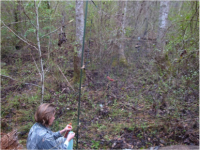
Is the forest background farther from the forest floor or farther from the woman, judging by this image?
the woman

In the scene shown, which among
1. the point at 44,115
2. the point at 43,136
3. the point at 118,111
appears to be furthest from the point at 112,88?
the point at 43,136

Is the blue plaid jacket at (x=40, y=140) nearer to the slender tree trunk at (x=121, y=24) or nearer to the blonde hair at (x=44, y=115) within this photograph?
the blonde hair at (x=44, y=115)

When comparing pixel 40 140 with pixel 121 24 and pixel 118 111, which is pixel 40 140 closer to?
pixel 118 111

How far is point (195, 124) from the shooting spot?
360 cm

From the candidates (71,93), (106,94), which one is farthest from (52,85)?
(106,94)

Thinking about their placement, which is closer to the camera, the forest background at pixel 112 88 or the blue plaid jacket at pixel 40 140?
the blue plaid jacket at pixel 40 140

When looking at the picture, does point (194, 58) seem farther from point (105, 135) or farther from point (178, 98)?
point (105, 135)

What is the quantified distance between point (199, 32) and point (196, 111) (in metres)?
2.05

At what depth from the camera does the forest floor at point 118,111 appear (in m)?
3.62

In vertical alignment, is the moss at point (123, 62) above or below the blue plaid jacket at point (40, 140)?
above

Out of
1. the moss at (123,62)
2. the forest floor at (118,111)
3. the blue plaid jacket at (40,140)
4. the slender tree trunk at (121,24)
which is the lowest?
the forest floor at (118,111)

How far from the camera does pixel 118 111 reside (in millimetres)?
4645

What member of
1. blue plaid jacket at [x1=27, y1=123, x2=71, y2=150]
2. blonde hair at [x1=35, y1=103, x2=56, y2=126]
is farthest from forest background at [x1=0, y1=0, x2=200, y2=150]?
blue plaid jacket at [x1=27, y1=123, x2=71, y2=150]

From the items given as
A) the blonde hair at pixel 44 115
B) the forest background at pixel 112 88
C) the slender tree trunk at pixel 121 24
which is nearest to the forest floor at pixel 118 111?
the forest background at pixel 112 88
